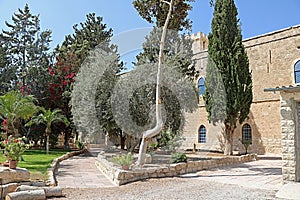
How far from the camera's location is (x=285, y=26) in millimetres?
20141

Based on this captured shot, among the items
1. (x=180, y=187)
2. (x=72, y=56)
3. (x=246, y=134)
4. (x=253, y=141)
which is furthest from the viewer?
(x=72, y=56)

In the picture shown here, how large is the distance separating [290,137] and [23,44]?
28344 millimetres

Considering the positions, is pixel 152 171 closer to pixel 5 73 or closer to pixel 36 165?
pixel 36 165

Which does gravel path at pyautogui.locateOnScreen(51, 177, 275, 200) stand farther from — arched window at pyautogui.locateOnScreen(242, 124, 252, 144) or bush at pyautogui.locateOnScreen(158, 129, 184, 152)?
arched window at pyautogui.locateOnScreen(242, 124, 252, 144)

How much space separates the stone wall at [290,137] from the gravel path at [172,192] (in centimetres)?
111

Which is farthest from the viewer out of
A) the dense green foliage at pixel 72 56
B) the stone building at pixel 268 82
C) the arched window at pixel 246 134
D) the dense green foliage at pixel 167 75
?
the dense green foliage at pixel 72 56

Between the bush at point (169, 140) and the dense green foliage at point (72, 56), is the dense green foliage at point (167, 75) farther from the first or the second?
the dense green foliage at point (72, 56)

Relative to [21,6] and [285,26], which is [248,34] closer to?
[285,26]

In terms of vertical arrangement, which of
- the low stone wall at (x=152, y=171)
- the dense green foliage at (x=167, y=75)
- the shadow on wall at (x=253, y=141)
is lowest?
the low stone wall at (x=152, y=171)

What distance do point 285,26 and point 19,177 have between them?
19.5 meters

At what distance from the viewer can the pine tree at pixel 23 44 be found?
2847cm

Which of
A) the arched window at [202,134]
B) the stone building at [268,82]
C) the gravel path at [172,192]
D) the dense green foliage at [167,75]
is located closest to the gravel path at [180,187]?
the gravel path at [172,192]

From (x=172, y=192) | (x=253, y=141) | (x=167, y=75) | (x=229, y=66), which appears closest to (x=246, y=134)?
(x=253, y=141)

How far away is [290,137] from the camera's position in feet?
27.0
